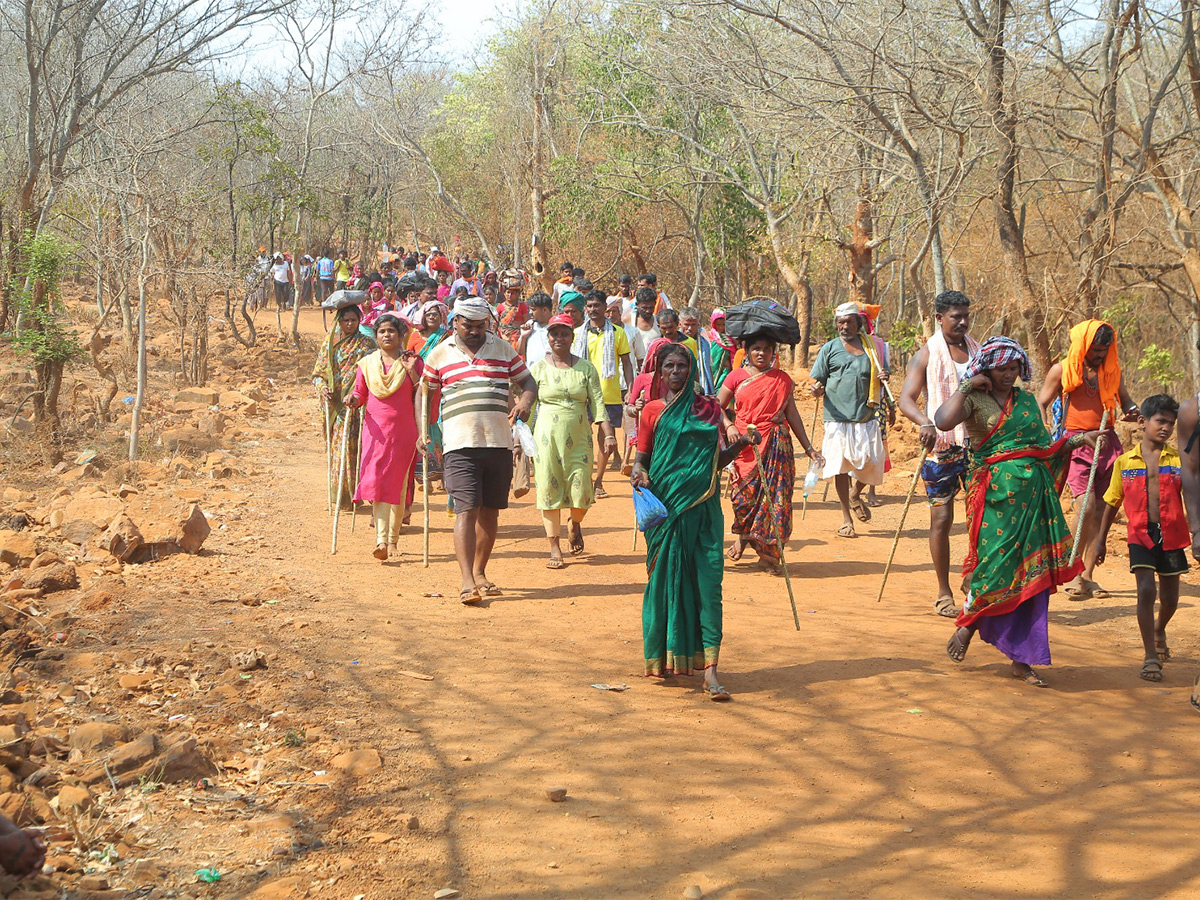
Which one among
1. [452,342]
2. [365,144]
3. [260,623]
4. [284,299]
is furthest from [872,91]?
[365,144]

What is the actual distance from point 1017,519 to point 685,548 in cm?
175

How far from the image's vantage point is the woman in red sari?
29.0 feet

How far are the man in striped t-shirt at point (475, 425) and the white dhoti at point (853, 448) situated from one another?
3.49 m

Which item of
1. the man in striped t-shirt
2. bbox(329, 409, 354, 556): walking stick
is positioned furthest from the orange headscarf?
bbox(329, 409, 354, 556): walking stick

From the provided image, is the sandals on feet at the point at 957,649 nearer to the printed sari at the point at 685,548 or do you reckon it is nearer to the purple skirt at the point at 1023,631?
the purple skirt at the point at 1023,631

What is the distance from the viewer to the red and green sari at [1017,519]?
6176 mm

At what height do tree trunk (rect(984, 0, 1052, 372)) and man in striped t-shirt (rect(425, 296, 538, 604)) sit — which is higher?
tree trunk (rect(984, 0, 1052, 372))

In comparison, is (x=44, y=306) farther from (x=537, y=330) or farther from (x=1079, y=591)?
(x=1079, y=591)

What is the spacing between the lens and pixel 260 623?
7117mm

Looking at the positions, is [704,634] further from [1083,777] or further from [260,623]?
[260,623]

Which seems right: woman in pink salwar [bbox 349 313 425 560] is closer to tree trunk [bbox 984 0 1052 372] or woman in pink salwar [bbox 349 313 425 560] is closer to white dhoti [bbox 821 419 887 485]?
white dhoti [bbox 821 419 887 485]

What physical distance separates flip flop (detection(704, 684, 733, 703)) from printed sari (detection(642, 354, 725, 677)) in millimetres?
109

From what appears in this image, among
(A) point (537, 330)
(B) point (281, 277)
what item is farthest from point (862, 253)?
(B) point (281, 277)

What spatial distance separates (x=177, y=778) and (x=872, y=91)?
9.21 metres
